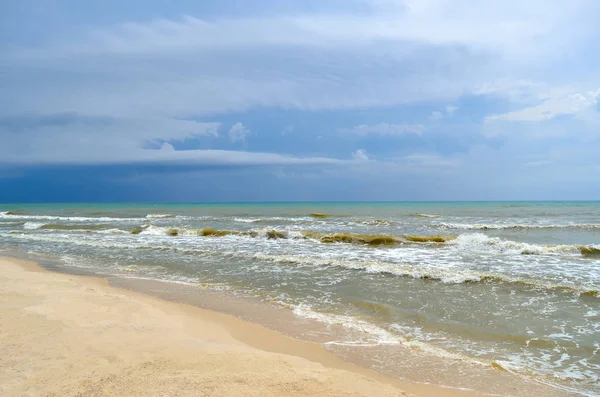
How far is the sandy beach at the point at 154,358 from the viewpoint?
10.9ft

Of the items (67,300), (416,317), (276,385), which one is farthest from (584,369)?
(67,300)

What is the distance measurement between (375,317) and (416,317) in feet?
2.34

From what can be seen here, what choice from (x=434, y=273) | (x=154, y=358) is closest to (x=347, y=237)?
(x=434, y=273)

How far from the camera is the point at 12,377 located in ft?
11.1

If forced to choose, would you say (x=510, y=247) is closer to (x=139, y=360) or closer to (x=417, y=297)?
(x=417, y=297)

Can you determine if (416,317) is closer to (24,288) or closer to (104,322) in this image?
(104,322)

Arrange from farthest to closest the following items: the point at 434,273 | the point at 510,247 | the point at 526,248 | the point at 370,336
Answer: the point at 510,247 → the point at 526,248 → the point at 434,273 → the point at 370,336

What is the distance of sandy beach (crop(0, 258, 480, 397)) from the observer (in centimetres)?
332

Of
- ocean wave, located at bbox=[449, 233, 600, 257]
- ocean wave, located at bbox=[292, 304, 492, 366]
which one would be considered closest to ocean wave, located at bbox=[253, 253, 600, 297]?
ocean wave, located at bbox=[292, 304, 492, 366]

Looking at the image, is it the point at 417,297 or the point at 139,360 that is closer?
the point at 139,360

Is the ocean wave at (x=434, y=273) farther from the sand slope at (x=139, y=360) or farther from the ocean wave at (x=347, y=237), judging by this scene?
the ocean wave at (x=347, y=237)

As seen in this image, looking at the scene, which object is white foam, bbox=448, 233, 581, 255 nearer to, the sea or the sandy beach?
the sea

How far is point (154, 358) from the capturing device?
3.96 metres

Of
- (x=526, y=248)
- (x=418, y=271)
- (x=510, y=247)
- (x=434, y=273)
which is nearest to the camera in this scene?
(x=434, y=273)
